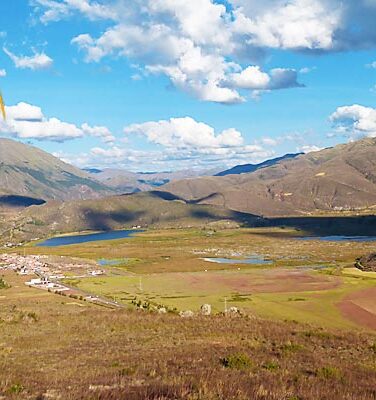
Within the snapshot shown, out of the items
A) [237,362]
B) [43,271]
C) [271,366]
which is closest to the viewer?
[271,366]

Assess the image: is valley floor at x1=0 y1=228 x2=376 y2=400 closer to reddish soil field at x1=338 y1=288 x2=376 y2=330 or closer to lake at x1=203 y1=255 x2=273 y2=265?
reddish soil field at x1=338 y1=288 x2=376 y2=330

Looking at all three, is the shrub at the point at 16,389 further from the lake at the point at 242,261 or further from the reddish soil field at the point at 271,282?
the lake at the point at 242,261

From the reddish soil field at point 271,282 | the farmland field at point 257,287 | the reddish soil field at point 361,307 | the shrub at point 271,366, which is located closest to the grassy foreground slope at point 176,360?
→ the shrub at point 271,366

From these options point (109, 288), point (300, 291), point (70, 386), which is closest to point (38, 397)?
point (70, 386)

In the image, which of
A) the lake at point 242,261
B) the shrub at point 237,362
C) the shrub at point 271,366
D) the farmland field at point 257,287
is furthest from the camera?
the lake at point 242,261

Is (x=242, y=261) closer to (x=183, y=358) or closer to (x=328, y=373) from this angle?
(x=183, y=358)

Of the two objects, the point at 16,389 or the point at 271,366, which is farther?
the point at 271,366

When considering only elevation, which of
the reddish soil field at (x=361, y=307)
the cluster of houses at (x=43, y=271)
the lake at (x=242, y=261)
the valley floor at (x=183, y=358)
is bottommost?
the cluster of houses at (x=43, y=271)

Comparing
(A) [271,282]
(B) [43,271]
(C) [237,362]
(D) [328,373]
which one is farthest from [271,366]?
(B) [43,271]

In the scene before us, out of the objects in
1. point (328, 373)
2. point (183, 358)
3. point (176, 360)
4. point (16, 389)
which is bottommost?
point (183, 358)

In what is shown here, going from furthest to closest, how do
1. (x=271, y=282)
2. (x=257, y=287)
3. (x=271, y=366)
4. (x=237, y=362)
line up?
(x=271, y=282)
(x=257, y=287)
(x=237, y=362)
(x=271, y=366)
